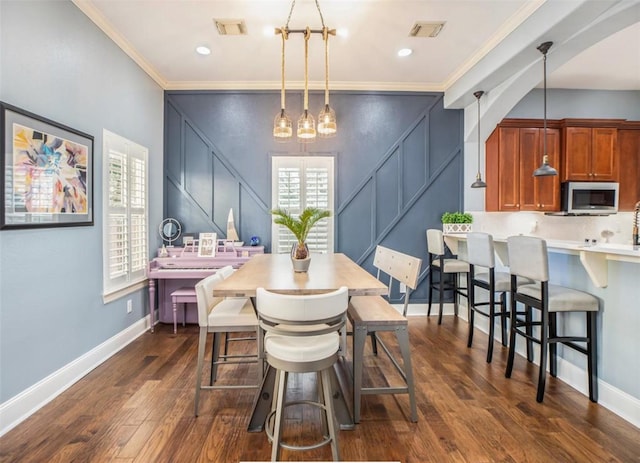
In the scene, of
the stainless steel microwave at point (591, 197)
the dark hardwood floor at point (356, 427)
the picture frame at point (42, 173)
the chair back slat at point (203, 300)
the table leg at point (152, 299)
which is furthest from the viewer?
the stainless steel microwave at point (591, 197)

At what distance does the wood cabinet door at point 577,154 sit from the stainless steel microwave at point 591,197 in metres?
0.15

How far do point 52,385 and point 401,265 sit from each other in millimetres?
2668

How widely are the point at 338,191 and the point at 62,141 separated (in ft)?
9.59

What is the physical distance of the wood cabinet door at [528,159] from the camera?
14.8ft

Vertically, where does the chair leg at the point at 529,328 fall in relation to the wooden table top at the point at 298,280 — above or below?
below

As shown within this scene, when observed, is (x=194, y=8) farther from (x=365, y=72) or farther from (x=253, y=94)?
(x=365, y=72)

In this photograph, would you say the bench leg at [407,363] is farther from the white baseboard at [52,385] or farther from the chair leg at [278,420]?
the white baseboard at [52,385]

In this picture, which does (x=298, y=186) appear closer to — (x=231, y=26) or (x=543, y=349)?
(x=231, y=26)

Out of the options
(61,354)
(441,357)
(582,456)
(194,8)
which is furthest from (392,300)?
(194,8)

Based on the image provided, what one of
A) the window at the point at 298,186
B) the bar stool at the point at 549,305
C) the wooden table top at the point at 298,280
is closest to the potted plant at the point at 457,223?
the window at the point at 298,186

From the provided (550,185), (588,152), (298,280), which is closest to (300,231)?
(298,280)

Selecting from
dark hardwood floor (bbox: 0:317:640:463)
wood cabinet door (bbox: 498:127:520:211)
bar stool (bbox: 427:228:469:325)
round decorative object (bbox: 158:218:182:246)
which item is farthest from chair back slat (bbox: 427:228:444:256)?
round decorative object (bbox: 158:218:182:246)

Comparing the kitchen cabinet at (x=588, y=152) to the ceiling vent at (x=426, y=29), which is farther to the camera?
Answer: the kitchen cabinet at (x=588, y=152)

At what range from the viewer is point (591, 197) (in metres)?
4.49
